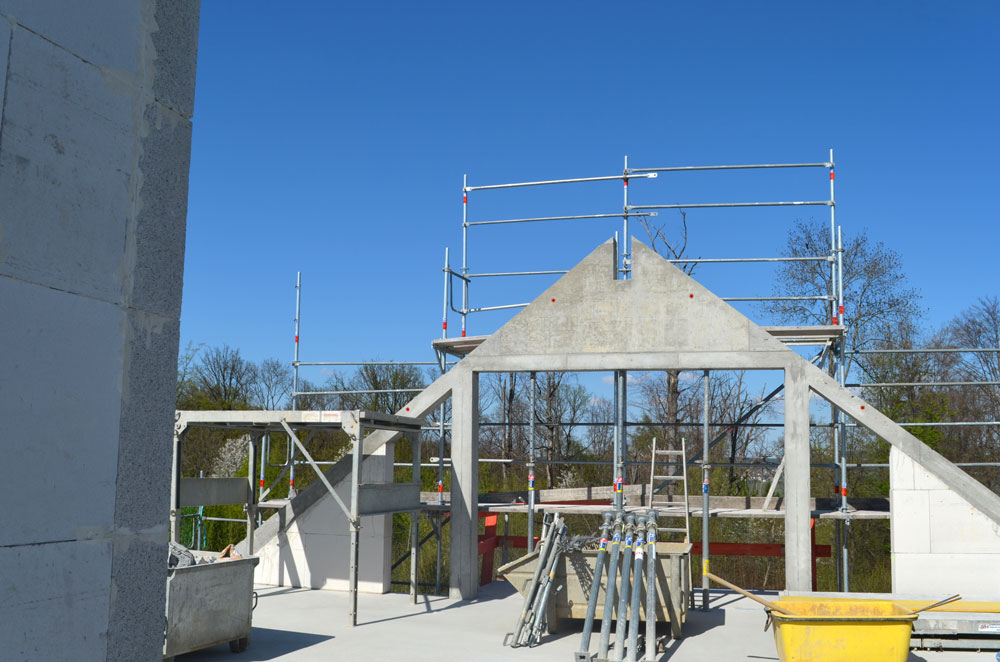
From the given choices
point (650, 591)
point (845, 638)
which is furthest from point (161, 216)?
point (650, 591)

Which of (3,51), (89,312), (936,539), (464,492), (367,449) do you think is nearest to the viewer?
(3,51)

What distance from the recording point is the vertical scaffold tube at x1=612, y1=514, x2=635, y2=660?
10578mm

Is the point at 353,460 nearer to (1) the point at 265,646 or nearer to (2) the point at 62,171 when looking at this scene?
(1) the point at 265,646

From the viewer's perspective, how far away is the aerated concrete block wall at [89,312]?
3031mm

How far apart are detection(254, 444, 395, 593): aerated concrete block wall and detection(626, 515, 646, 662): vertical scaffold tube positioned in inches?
205

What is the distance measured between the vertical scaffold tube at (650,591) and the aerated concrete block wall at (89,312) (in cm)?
789

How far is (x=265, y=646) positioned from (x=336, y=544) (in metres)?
4.64

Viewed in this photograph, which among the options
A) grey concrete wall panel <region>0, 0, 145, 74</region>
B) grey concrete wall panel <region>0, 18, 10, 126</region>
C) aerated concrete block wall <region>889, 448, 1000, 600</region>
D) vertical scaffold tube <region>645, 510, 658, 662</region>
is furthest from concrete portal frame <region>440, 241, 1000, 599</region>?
grey concrete wall panel <region>0, 18, 10, 126</region>

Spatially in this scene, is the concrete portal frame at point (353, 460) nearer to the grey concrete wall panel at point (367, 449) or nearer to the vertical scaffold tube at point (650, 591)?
the grey concrete wall panel at point (367, 449)

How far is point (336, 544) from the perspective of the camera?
616 inches

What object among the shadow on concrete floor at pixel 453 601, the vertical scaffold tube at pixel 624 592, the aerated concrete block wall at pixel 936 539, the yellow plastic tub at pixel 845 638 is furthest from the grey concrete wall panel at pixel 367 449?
the yellow plastic tub at pixel 845 638

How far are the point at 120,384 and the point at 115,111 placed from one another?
1.02m

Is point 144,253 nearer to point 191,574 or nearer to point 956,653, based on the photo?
point 191,574

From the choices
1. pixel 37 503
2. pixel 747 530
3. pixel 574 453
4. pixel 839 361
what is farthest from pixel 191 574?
pixel 574 453
